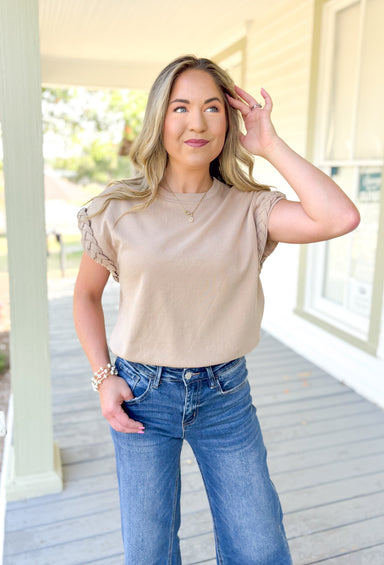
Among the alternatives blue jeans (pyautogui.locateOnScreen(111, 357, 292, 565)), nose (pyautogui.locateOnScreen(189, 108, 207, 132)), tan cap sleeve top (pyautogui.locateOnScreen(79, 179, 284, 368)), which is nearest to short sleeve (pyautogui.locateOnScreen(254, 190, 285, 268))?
tan cap sleeve top (pyautogui.locateOnScreen(79, 179, 284, 368))

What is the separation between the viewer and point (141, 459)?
1.30 m

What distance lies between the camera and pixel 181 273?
1.27m

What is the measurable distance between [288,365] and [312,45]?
2.52 m

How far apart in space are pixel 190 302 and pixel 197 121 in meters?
0.45

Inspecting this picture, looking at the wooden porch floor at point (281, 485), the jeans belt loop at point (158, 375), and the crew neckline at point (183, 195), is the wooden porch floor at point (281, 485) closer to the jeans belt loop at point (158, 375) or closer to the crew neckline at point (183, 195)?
the jeans belt loop at point (158, 375)

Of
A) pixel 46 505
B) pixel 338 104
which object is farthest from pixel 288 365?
pixel 46 505

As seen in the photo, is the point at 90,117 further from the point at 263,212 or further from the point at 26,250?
the point at 263,212

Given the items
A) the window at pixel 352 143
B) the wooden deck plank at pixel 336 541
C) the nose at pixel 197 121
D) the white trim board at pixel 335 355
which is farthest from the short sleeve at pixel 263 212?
the white trim board at pixel 335 355

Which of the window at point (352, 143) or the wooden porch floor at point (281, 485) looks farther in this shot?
the window at point (352, 143)

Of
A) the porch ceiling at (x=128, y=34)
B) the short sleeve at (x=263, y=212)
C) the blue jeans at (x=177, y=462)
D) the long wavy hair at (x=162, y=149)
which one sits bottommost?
the blue jeans at (x=177, y=462)

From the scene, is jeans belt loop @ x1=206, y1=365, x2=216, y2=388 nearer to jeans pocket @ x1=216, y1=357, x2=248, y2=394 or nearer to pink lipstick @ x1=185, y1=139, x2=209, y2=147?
jeans pocket @ x1=216, y1=357, x2=248, y2=394

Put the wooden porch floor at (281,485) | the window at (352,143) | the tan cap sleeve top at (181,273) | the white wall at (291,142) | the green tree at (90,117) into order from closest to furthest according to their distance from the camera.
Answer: the tan cap sleeve top at (181,273) → the wooden porch floor at (281,485) → the window at (352,143) → the white wall at (291,142) → the green tree at (90,117)

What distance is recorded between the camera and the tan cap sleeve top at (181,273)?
1275 millimetres

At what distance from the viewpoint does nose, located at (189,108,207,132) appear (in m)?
1.29
